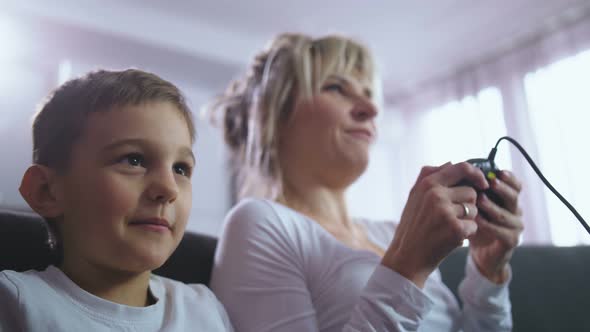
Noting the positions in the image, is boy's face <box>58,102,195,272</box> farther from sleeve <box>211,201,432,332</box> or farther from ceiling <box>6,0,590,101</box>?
ceiling <box>6,0,590,101</box>

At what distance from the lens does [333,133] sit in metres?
0.97

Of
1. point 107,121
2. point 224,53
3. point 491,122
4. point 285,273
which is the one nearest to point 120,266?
point 107,121

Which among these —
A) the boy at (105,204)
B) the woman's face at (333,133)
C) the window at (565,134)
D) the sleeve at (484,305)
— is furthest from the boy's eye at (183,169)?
the window at (565,134)

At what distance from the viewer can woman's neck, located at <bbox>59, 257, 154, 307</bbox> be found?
0.55 metres

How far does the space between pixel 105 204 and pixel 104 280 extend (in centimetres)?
10

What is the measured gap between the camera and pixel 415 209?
0.66 meters

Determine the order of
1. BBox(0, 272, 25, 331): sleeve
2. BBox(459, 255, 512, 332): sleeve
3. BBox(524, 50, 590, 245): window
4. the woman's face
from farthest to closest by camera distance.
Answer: BBox(524, 50, 590, 245): window < the woman's face < BBox(459, 255, 512, 332): sleeve < BBox(0, 272, 25, 331): sleeve

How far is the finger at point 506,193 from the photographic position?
2.39ft

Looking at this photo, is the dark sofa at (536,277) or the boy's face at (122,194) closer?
the boy's face at (122,194)

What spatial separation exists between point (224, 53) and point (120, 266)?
8.90 ft

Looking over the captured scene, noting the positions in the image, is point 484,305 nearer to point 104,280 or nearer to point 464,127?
point 104,280

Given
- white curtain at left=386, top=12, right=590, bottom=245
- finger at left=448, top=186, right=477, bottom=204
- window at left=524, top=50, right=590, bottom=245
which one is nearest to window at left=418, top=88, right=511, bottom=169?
white curtain at left=386, top=12, right=590, bottom=245

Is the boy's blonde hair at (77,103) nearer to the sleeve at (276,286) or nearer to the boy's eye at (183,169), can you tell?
the boy's eye at (183,169)

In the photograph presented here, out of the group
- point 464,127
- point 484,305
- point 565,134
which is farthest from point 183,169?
point 464,127
